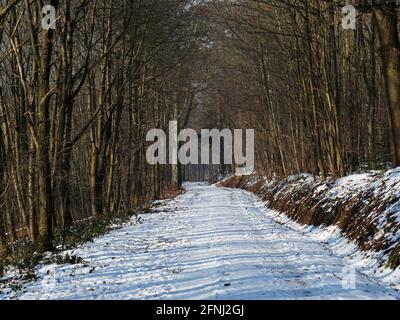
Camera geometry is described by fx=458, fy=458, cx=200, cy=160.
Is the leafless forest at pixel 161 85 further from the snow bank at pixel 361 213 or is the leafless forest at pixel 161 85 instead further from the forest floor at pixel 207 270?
the forest floor at pixel 207 270

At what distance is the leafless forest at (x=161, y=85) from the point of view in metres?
11.1

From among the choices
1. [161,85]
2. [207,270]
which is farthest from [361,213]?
[161,85]

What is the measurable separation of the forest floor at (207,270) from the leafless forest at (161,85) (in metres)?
2.43

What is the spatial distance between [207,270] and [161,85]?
18.1 meters

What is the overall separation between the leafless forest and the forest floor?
2.43 meters

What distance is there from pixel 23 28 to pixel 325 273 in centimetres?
1788

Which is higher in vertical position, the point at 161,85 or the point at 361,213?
the point at 161,85

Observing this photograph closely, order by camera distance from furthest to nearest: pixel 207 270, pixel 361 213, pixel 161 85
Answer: pixel 161 85
pixel 361 213
pixel 207 270

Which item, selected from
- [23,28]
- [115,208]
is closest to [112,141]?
[115,208]

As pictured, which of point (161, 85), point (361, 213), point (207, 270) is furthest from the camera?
point (161, 85)

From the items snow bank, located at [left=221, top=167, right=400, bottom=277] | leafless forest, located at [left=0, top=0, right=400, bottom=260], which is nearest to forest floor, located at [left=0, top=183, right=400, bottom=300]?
snow bank, located at [left=221, top=167, right=400, bottom=277]

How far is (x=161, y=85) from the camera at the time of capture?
24.9 metres

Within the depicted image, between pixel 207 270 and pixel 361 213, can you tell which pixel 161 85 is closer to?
pixel 361 213

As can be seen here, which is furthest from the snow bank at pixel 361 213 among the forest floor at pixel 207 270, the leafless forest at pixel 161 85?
the leafless forest at pixel 161 85
